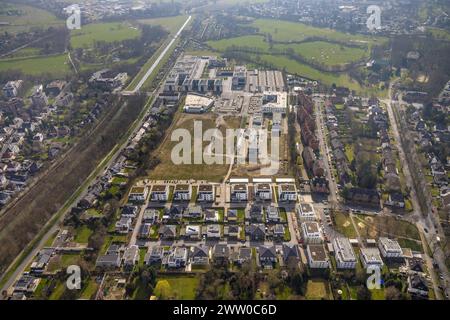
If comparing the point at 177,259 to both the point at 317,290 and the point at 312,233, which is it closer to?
the point at 317,290

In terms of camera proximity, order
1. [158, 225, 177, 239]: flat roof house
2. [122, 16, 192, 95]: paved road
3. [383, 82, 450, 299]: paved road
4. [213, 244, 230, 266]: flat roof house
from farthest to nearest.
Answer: [122, 16, 192, 95]: paved road
[158, 225, 177, 239]: flat roof house
[213, 244, 230, 266]: flat roof house
[383, 82, 450, 299]: paved road

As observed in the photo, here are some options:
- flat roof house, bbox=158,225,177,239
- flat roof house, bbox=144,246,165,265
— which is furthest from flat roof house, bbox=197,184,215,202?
flat roof house, bbox=144,246,165,265

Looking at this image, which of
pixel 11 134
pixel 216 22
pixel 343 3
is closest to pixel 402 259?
pixel 11 134

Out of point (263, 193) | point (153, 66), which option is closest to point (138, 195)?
point (263, 193)

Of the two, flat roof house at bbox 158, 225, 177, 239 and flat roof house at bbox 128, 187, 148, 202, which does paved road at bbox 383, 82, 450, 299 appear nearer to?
flat roof house at bbox 158, 225, 177, 239

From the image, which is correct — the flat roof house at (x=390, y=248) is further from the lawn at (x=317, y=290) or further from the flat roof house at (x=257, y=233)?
the flat roof house at (x=257, y=233)

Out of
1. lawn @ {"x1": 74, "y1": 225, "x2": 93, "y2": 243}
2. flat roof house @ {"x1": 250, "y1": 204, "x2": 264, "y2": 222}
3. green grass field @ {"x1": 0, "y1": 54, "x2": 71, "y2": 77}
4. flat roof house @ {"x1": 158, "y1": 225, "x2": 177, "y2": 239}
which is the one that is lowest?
lawn @ {"x1": 74, "y1": 225, "x2": 93, "y2": 243}
